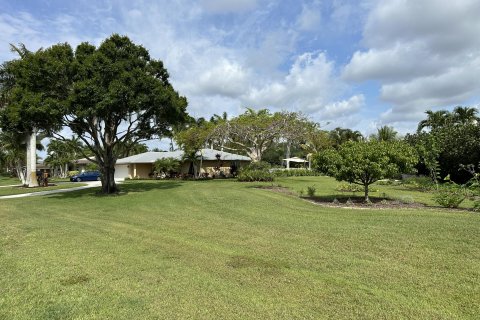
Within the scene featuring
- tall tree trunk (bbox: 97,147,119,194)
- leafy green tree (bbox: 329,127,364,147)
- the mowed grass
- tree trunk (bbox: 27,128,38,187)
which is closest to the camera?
the mowed grass

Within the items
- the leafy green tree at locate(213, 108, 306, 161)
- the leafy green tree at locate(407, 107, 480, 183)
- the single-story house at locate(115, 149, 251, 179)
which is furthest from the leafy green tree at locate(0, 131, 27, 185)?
the leafy green tree at locate(407, 107, 480, 183)

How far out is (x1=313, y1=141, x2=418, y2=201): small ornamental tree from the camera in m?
12.8

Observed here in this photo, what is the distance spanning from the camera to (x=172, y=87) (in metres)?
21.9

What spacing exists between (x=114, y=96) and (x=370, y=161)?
12258mm

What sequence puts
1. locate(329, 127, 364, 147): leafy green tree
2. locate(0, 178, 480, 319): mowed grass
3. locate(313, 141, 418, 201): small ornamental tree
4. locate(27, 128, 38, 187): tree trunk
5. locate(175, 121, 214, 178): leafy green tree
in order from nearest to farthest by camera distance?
locate(0, 178, 480, 319): mowed grass
locate(313, 141, 418, 201): small ornamental tree
locate(27, 128, 38, 187): tree trunk
locate(175, 121, 214, 178): leafy green tree
locate(329, 127, 364, 147): leafy green tree

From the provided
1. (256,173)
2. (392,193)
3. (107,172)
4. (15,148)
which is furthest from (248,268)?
(15,148)

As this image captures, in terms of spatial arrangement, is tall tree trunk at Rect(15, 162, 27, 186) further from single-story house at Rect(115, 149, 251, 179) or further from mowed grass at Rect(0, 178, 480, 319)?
mowed grass at Rect(0, 178, 480, 319)

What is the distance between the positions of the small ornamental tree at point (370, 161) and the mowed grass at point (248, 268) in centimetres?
289

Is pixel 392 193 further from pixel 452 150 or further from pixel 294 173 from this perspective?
pixel 294 173

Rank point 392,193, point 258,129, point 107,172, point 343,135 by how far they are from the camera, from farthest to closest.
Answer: point 343,135
point 258,129
point 107,172
point 392,193

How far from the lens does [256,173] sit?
29062 millimetres

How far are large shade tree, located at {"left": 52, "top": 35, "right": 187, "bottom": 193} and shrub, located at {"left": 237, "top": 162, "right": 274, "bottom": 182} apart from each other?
8614 millimetres

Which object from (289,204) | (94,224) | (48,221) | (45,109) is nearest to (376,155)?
(289,204)

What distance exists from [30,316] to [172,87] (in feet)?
62.1
